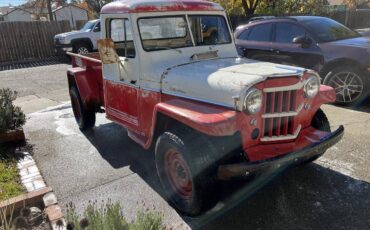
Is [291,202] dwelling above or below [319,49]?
below

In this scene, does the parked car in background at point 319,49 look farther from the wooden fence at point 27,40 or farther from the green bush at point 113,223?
the wooden fence at point 27,40

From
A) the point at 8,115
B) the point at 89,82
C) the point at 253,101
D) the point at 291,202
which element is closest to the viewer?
the point at 253,101

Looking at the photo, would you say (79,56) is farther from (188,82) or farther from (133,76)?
(188,82)

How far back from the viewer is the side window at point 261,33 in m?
7.51

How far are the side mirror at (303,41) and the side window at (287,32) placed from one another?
291mm

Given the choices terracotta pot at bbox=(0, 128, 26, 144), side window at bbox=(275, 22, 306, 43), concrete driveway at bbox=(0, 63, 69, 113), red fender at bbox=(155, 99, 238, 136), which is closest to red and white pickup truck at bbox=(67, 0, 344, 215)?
red fender at bbox=(155, 99, 238, 136)

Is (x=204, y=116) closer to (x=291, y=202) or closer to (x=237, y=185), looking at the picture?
(x=237, y=185)

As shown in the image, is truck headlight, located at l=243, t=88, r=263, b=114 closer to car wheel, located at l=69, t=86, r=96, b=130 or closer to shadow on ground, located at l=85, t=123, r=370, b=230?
shadow on ground, located at l=85, t=123, r=370, b=230

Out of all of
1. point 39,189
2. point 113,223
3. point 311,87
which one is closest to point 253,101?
point 311,87

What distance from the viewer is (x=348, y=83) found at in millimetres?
6250

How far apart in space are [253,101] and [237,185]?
1.24 metres

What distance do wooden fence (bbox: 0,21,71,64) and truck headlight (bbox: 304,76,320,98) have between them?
16.7 meters

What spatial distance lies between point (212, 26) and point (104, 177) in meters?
2.39

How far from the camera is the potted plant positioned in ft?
16.4
